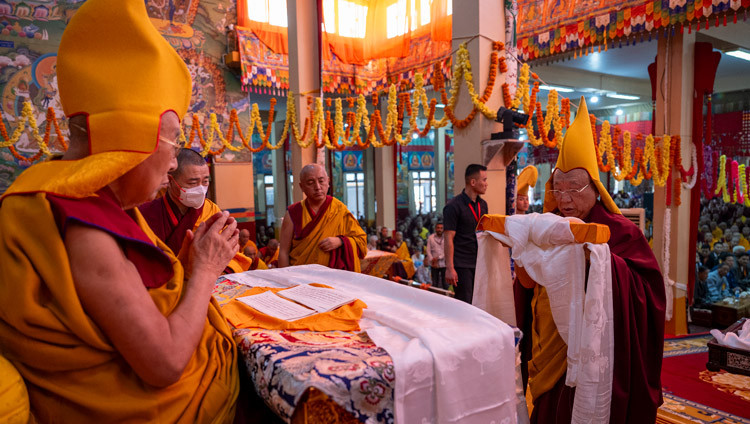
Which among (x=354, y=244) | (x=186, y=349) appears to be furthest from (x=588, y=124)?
(x=186, y=349)

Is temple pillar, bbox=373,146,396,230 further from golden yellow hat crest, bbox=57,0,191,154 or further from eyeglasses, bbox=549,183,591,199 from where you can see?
golden yellow hat crest, bbox=57,0,191,154

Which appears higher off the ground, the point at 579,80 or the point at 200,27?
the point at 200,27

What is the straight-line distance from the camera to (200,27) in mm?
9555

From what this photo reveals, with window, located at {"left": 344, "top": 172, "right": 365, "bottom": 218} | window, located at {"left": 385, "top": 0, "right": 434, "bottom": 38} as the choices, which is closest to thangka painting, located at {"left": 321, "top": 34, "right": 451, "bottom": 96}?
window, located at {"left": 385, "top": 0, "right": 434, "bottom": 38}

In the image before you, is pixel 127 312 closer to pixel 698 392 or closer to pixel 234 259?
pixel 234 259

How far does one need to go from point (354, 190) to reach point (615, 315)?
52.6 ft

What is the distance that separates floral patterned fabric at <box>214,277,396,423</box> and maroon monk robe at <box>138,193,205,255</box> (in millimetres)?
Answer: 2095

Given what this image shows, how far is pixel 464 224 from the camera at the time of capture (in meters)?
4.75

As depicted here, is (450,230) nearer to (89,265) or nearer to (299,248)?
(299,248)

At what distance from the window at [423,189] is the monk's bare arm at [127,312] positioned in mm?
17704

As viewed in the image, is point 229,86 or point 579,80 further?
point 579,80

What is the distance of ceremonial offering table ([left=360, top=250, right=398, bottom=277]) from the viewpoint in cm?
507

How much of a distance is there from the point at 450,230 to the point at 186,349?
153 inches

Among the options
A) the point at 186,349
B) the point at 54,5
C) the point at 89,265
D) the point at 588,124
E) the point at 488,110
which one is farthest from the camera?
the point at 54,5
